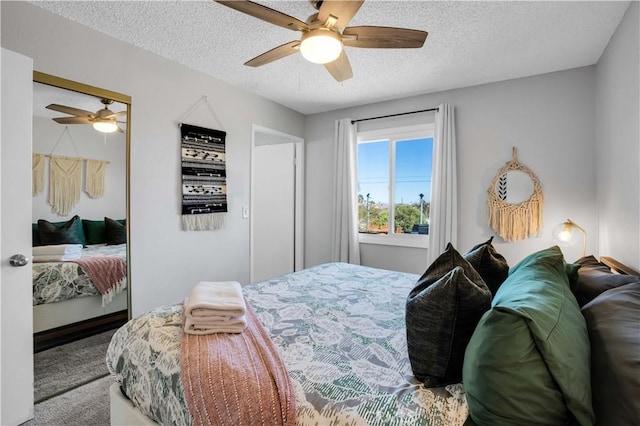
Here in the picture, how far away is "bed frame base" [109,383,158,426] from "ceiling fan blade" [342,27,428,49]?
2.08m

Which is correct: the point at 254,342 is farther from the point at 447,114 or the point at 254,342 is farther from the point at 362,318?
the point at 447,114

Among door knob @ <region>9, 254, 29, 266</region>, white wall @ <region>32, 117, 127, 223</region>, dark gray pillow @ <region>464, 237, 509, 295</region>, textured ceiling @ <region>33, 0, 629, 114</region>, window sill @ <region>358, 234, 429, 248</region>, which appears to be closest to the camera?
dark gray pillow @ <region>464, 237, 509, 295</region>

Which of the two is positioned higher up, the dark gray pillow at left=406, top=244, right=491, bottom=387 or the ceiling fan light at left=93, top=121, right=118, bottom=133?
the ceiling fan light at left=93, top=121, right=118, bottom=133

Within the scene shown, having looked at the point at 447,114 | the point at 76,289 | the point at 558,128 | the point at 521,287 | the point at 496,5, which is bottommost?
the point at 76,289

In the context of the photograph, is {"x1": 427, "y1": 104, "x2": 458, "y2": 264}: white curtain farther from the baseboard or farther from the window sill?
the baseboard

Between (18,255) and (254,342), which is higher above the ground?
(18,255)

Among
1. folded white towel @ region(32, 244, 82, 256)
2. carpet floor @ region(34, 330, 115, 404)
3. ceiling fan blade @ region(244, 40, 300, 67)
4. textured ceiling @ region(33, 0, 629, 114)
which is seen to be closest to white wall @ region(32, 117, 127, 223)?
folded white towel @ region(32, 244, 82, 256)

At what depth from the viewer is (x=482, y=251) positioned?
5.50 feet

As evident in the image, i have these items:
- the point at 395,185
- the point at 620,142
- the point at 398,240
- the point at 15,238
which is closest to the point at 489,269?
the point at 620,142

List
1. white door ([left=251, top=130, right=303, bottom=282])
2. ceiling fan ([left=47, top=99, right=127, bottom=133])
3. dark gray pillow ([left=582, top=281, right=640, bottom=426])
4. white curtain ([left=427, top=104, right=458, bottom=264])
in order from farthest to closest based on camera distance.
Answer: white door ([left=251, top=130, right=303, bottom=282])
white curtain ([left=427, top=104, right=458, bottom=264])
ceiling fan ([left=47, top=99, right=127, bottom=133])
dark gray pillow ([left=582, top=281, right=640, bottom=426])

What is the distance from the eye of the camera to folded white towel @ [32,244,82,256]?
2.10m

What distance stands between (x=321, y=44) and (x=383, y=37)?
1.20 feet

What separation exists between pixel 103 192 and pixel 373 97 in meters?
2.84

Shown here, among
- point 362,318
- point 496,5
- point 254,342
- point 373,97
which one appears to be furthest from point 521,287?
point 373,97
